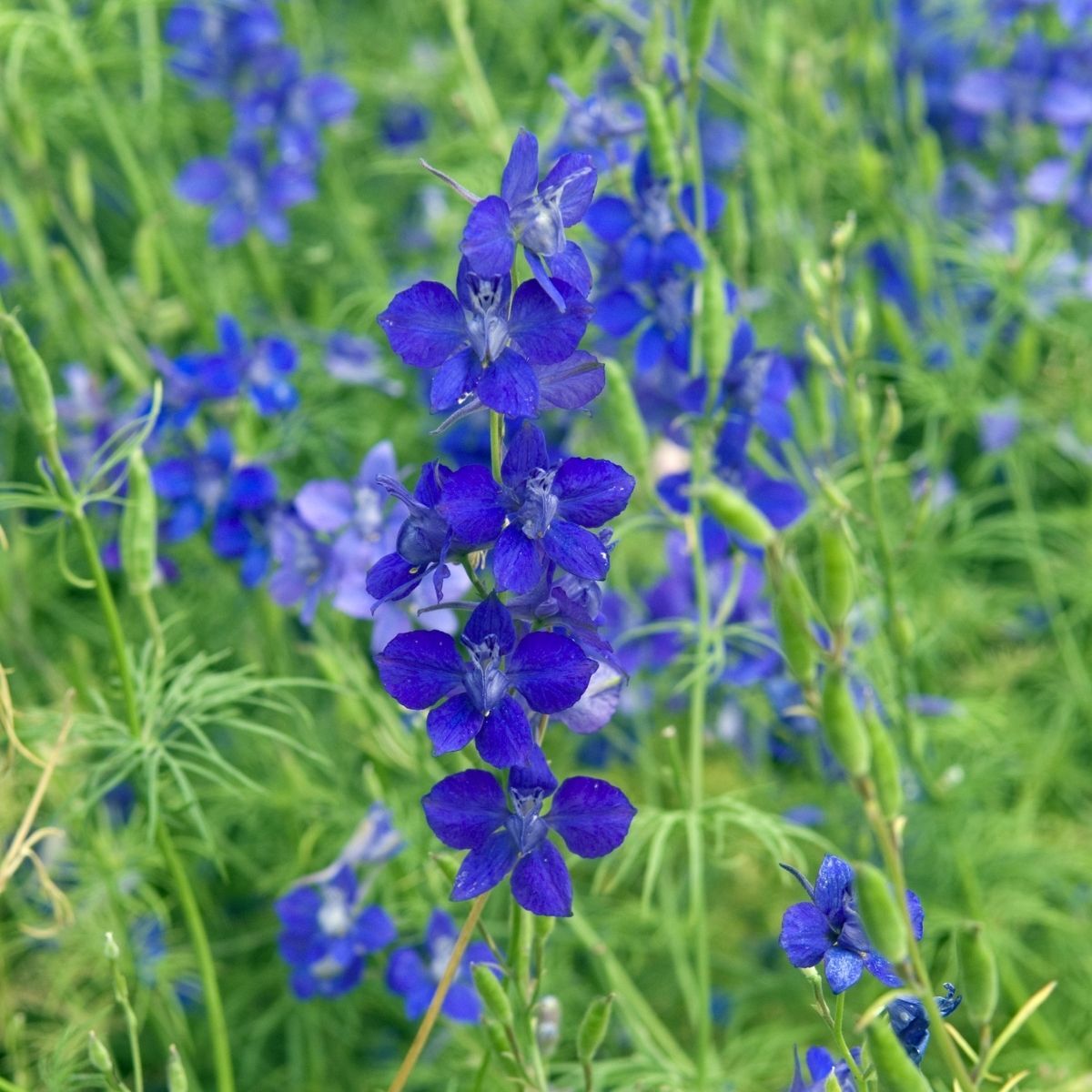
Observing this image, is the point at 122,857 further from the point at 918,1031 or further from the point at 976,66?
the point at 976,66

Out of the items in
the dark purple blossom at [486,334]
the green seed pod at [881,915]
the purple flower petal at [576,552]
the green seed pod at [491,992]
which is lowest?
the green seed pod at [491,992]

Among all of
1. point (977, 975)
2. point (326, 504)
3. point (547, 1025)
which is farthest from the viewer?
point (326, 504)

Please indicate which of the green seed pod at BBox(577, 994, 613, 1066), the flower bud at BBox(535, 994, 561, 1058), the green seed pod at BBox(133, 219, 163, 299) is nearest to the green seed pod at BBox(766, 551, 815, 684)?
the green seed pod at BBox(577, 994, 613, 1066)

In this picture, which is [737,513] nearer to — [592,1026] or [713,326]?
[592,1026]

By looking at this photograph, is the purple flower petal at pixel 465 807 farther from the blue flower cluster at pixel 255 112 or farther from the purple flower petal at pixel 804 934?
the blue flower cluster at pixel 255 112

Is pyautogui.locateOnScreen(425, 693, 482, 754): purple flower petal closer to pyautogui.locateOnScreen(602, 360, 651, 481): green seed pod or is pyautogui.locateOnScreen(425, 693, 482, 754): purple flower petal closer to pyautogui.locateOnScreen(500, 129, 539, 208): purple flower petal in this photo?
pyautogui.locateOnScreen(500, 129, 539, 208): purple flower petal

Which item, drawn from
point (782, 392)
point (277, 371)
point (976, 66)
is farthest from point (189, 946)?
point (976, 66)

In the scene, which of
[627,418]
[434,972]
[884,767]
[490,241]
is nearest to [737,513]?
[884,767]

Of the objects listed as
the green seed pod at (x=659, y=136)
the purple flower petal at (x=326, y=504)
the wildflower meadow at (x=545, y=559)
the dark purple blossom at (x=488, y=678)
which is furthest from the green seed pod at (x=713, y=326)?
the dark purple blossom at (x=488, y=678)
